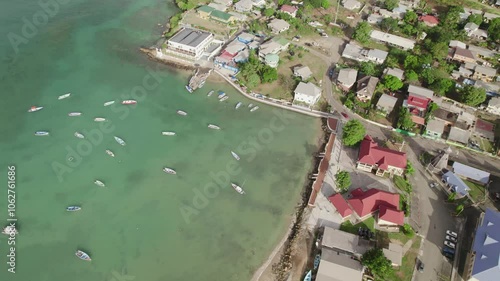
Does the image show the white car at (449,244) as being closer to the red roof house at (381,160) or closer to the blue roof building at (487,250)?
the blue roof building at (487,250)

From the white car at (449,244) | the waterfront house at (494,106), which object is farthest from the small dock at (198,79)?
the waterfront house at (494,106)

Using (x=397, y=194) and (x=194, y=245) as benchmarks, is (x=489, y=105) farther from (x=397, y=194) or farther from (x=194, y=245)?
(x=194, y=245)

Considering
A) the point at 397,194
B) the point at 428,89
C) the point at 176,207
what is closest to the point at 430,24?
the point at 428,89

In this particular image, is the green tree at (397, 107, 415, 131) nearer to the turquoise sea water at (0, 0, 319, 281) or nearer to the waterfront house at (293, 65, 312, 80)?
the turquoise sea water at (0, 0, 319, 281)

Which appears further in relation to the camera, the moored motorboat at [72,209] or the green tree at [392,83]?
the green tree at [392,83]

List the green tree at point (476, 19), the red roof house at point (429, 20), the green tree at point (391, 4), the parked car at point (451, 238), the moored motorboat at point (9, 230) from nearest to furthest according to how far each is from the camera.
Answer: the moored motorboat at point (9, 230)
the parked car at point (451, 238)
the green tree at point (476, 19)
the red roof house at point (429, 20)
the green tree at point (391, 4)

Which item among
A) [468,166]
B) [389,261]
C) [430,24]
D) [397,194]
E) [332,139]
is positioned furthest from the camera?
[430,24]
